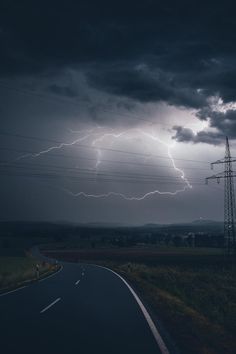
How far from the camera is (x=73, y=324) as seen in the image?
9352 mm

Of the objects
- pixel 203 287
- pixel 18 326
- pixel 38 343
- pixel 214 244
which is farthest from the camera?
pixel 214 244

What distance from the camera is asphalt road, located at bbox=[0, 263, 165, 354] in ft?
24.0

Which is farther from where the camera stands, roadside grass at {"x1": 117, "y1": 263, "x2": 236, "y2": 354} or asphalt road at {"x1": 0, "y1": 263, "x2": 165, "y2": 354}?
roadside grass at {"x1": 117, "y1": 263, "x2": 236, "y2": 354}

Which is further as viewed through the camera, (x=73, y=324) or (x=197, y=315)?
(x=197, y=315)

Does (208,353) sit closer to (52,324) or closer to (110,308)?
(52,324)

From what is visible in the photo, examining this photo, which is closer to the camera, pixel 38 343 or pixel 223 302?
pixel 38 343

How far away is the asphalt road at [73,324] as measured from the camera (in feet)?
24.0

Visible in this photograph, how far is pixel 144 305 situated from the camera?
12.8m

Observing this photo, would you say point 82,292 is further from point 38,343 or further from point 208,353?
point 208,353

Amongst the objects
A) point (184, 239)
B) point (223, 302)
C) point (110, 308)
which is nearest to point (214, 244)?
point (184, 239)

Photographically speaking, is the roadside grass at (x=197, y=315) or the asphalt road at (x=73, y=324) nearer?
the asphalt road at (x=73, y=324)

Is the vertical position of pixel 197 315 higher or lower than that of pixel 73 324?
lower

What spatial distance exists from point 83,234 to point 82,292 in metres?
183

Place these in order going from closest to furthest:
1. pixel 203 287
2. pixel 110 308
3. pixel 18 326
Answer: pixel 18 326
pixel 110 308
pixel 203 287
